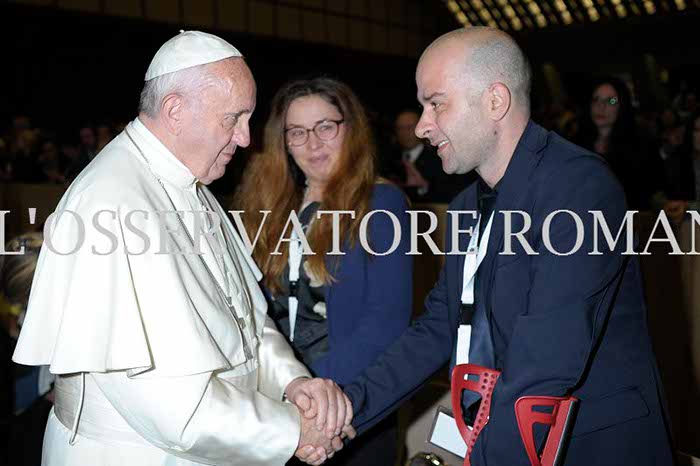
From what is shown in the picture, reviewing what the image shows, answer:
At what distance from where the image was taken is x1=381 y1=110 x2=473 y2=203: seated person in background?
522 cm

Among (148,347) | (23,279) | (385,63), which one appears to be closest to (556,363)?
(148,347)

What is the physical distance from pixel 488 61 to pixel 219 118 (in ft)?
2.29

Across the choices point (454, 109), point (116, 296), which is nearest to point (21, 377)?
point (116, 296)

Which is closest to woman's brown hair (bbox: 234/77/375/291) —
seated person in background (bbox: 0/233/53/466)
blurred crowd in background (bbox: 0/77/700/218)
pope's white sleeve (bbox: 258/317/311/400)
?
blurred crowd in background (bbox: 0/77/700/218)

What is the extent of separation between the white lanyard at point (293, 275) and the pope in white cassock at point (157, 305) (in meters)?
0.57

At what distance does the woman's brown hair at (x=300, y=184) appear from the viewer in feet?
9.18

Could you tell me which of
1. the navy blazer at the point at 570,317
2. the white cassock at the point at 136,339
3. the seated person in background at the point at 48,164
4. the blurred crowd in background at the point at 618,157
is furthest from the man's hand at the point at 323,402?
the seated person in background at the point at 48,164

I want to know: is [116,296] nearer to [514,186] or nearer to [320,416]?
[320,416]

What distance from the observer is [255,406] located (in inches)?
81.0

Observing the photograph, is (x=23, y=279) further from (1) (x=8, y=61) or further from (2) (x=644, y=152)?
(1) (x=8, y=61)

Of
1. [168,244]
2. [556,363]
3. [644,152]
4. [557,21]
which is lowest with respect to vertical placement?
[556,363]

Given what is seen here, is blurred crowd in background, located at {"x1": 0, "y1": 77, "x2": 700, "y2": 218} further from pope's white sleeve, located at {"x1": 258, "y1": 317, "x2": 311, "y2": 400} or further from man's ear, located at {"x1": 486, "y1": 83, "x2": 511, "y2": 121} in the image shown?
man's ear, located at {"x1": 486, "y1": 83, "x2": 511, "y2": 121}

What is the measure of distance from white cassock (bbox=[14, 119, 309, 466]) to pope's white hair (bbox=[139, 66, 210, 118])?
3.0 inches

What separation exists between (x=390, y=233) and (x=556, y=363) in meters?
1.06
